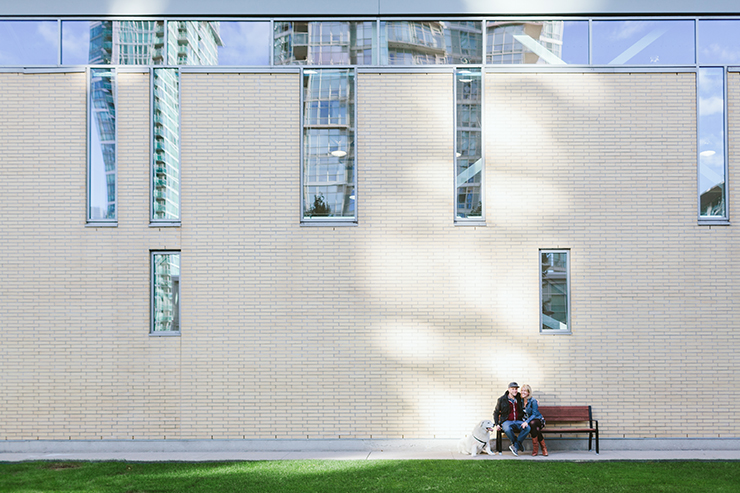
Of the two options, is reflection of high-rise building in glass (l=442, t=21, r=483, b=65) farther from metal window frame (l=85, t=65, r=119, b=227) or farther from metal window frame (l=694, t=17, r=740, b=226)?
metal window frame (l=85, t=65, r=119, b=227)

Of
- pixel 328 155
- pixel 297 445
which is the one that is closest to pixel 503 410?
pixel 297 445

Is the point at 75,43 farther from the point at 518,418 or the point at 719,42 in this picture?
the point at 719,42

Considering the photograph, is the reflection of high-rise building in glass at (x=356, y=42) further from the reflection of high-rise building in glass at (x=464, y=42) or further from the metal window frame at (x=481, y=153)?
the metal window frame at (x=481, y=153)

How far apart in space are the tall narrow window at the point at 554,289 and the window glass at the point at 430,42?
3917 mm

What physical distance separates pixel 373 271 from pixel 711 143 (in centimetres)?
667

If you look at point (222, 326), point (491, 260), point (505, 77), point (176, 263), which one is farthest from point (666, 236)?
point (176, 263)

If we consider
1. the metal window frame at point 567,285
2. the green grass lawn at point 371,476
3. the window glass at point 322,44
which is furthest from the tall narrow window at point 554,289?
the window glass at point 322,44

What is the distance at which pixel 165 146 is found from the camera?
11.5 meters

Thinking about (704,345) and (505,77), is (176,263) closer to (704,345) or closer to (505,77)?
(505,77)

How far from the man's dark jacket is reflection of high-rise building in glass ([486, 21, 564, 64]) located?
240 inches

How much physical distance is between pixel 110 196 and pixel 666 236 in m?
10.2

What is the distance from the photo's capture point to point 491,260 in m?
11.4

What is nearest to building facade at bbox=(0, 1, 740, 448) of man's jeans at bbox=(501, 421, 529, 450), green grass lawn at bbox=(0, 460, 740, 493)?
man's jeans at bbox=(501, 421, 529, 450)

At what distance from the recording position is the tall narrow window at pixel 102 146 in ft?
37.6
